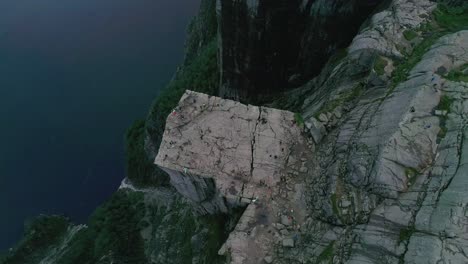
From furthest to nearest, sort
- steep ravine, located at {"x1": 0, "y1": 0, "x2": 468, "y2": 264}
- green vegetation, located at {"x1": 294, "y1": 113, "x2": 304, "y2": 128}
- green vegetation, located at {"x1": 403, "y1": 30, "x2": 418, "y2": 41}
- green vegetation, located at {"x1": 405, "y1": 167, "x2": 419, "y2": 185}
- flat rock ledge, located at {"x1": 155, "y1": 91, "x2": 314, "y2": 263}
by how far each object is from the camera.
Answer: green vegetation, located at {"x1": 403, "y1": 30, "x2": 418, "y2": 41} < green vegetation, located at {"x1": 294, "y1": 113, "x2": 304, "y2": 128} < flat rock ledge, located at {"x1": 155, "y1": 91, "x2": 314, "y2": 263} < green vegetation, located at {"x1": 405, "y1": 167, "x2": 419, "y2": 185} < steep ravine, located at {"x1": 0, "y1": 0, "x2": 468, "y2": 264}

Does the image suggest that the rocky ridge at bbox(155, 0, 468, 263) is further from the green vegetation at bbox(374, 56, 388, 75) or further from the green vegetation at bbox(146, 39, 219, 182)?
the green vegetation at bbox(146, 39, 219, 182)

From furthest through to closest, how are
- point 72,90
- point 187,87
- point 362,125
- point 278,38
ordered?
point 72,90
point 187,87
point 278,38
point 362,125

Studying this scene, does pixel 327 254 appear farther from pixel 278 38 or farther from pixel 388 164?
pixel 278 38

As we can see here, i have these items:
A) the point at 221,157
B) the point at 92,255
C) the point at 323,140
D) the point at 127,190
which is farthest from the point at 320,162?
the point at 127,190

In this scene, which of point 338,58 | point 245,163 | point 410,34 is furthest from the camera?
point 338,58

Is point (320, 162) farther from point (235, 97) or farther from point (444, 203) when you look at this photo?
point (235, 97)

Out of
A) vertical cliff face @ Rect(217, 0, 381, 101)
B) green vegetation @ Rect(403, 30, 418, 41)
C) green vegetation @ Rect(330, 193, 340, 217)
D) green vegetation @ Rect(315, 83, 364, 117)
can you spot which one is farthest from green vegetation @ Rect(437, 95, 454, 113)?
vertical cliff face @ Rect(217, 0, 381, 101)

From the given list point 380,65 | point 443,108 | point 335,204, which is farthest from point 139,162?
point 443,108
